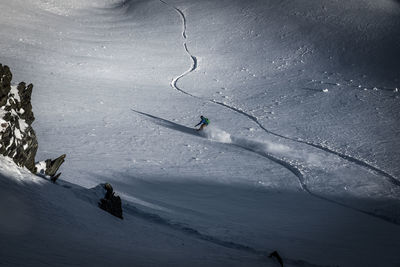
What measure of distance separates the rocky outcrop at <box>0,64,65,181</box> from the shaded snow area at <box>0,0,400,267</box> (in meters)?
0.46

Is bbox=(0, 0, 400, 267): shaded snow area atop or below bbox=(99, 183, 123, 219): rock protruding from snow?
atop

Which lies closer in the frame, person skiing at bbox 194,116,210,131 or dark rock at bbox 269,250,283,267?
dark rock at bbox 269,250,283,267

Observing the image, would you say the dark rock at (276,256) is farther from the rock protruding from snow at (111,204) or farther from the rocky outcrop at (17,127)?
the rocky outcrop at (17,127)

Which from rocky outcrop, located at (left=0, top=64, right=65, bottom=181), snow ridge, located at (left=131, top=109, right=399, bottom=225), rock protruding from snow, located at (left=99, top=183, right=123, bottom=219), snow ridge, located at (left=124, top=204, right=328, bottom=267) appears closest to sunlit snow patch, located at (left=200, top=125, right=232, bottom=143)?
snow ridge, located at (left=131, top=109, right=399, bottom=225)

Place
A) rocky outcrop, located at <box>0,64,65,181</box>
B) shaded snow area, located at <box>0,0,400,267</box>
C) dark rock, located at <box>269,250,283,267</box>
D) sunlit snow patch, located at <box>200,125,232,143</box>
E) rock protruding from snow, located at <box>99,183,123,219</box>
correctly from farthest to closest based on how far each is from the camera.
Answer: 1. sunlit snow patch, located at <box>200,125,232,143</box>
2. rock protruding from snow, located at <box>99,183,123,219</box>
3. dark rock, located at <box>269,250,283,267</box>
4. rocky outcrop, located at <box>0,64,65,181</box>
5. shaded snow area, located at <box>0,0,400,267</box>

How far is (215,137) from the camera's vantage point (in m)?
11.8

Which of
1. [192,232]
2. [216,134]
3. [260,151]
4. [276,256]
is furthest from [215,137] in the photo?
[276,256]

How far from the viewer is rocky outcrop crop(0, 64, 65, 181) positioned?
4.66 m

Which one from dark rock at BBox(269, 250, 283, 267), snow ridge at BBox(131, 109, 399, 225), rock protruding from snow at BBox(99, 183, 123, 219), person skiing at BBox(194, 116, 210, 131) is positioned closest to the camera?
dark rock at BBox(269, 250, 283, 267)

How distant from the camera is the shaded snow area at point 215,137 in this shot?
14.8ft

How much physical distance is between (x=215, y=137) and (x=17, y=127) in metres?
7.38

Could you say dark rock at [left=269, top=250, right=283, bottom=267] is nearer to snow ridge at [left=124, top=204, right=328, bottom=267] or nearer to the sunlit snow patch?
snow ridge at [left=124, top=204, right=328, bottom=267]

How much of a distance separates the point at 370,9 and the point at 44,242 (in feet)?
75.7

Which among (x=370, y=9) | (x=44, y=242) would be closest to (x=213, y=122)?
(x=44, y=242)
